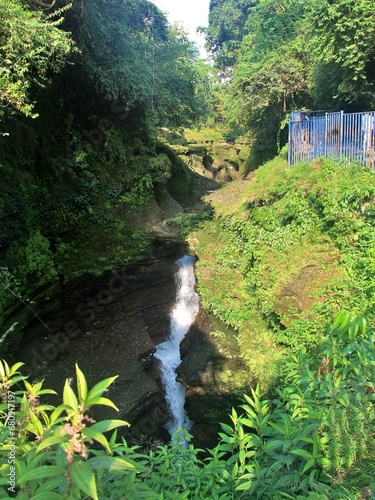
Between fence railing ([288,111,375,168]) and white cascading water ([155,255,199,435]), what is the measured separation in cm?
539

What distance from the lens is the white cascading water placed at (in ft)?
28.0

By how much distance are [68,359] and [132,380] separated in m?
1.74

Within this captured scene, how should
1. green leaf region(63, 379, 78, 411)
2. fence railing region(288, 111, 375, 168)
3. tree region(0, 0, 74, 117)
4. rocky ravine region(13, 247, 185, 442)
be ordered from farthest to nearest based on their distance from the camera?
1. fence railing region(288, 111, 375, 168)
2. rocky ravine region(13, 247, 185, 442)
3. tree region(0, 0, 74, 117)
4. green leaf region(63, 379, 78, 411)

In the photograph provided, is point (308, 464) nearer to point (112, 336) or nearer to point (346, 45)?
point (112, 336)

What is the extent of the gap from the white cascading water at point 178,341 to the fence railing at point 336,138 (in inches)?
212

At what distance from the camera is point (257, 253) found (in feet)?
32.7

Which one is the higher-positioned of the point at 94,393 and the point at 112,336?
the point at 94,393

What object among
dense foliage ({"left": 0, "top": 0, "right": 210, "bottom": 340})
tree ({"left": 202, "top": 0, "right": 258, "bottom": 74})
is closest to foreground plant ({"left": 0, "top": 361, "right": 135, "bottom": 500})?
dense foliage ({"left": 0, "top": 0, "right": 210, "bottom": 340})

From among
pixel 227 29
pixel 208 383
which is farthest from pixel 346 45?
pixel 227 29

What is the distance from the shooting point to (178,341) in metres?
10.3

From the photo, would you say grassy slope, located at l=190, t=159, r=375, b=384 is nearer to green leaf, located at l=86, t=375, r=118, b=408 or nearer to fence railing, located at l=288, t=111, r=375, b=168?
fence railing, located at l=288, t=111, r=375, b=168

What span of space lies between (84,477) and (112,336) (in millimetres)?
8562

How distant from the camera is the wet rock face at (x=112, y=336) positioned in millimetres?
8133

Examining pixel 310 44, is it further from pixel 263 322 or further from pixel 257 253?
pixel 263 322
